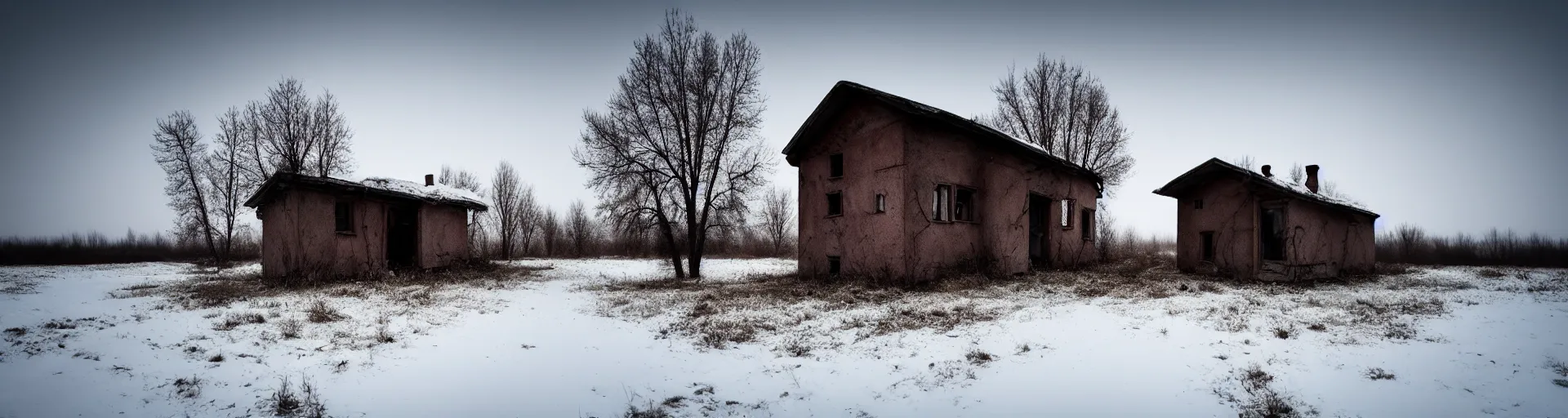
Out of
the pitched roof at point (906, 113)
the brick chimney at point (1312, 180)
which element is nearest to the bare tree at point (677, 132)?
the pitched roof at point (906, 113)

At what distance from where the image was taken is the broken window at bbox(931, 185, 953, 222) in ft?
47.4

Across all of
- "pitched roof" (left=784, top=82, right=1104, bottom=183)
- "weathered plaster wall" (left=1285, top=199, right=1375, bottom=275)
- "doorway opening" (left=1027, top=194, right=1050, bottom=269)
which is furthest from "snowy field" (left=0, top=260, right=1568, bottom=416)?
"doorway opening" (left=1027, top=194, right=1050, bottom=269)

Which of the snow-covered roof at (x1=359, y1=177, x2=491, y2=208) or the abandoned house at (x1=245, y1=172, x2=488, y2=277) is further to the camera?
the snow-covered roof at (x1=359, y1=177, x2=491, y2=208)

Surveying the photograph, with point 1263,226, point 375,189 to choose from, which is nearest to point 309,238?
point 375,189

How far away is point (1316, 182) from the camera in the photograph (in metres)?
17.3

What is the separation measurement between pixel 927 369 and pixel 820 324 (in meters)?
2.83

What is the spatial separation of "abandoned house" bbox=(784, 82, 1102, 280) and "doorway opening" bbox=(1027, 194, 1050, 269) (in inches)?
10.5

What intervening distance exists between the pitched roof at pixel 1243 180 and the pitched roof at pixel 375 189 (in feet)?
76.7

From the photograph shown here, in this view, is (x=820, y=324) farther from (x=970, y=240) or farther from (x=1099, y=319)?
(x=970, y=240)

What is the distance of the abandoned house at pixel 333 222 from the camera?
16.2 meters

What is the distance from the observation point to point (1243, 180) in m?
14.7

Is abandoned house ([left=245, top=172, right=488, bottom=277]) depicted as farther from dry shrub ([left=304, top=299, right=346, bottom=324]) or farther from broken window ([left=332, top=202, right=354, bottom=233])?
dry shrub ([left=304, top=299, right=346, bottom=324])

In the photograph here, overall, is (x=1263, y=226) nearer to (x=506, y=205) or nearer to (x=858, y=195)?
(x=858, y=195)

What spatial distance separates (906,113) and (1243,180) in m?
Answer: 9.11
